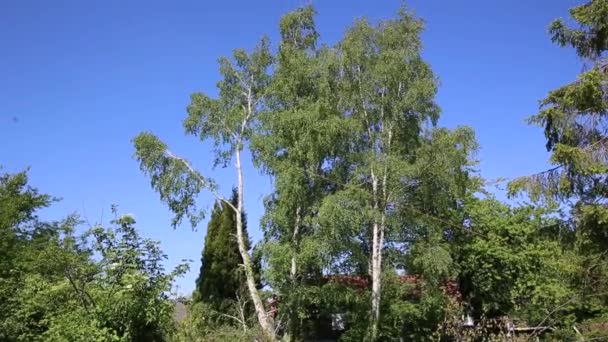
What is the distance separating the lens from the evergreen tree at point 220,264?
21.7m

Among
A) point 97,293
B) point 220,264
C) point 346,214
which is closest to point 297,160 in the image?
point 346,214

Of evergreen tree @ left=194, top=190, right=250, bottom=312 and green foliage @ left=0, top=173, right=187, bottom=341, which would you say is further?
evergreen tree @ left=194, top=190, right=250, bottom=312

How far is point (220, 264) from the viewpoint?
72.8 ft

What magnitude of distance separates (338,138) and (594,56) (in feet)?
29.7

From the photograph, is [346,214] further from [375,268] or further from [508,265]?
[508,265]

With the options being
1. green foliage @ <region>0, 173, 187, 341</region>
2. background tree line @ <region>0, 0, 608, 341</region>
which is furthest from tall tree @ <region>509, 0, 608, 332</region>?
green foliage @ <region>0, 173, 187, 341</region>

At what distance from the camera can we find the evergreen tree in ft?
71.3

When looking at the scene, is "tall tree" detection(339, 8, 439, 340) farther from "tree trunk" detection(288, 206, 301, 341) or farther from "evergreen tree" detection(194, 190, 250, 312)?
"evergreen tree" detection(194, 190, 250, 312)

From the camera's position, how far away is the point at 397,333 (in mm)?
19703

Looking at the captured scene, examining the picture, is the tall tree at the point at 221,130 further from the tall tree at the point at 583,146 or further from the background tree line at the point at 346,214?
the tall tree at the point at 583,146

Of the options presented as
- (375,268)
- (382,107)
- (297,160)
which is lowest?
(375,268)

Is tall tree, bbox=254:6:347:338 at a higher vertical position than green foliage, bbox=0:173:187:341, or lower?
higher

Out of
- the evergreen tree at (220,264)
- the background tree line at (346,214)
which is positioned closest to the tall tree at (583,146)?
the background tree line at (346,214)

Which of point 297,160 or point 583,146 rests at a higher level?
point 297,160
